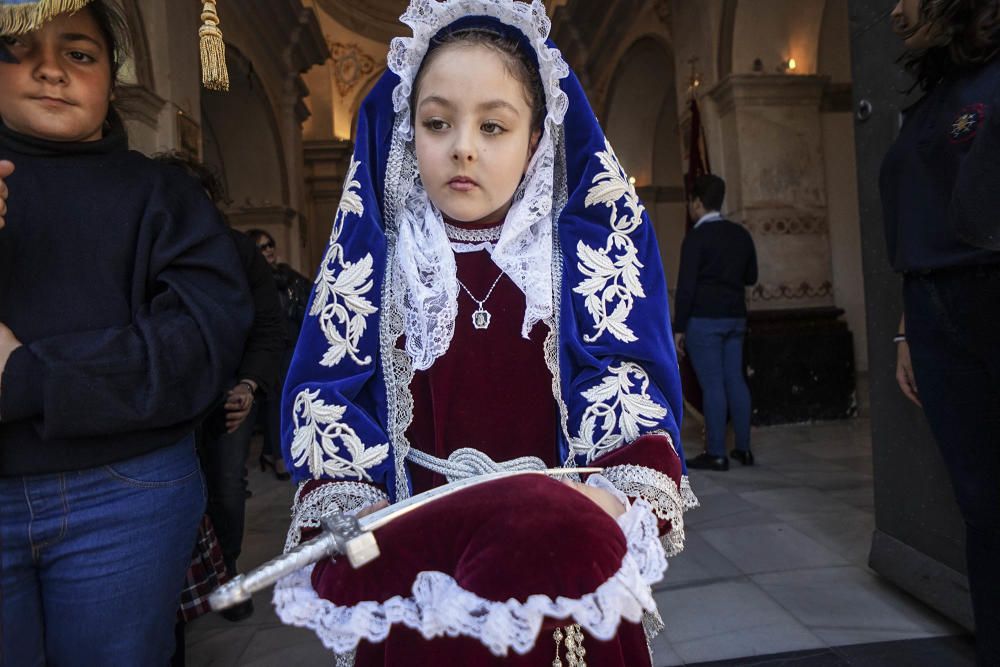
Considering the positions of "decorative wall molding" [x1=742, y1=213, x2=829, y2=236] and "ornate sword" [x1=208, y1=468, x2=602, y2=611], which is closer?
"ornate sword" [x1=208, y1=468, x2=602, y2=611]

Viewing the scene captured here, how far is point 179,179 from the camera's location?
1283mm

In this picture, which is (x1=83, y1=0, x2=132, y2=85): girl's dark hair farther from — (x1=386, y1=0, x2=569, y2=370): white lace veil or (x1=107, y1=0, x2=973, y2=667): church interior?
(x1=386, y1=0, x2=569, y2=370): white lace veil

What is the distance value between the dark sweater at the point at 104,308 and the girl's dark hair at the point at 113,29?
0.51 ft

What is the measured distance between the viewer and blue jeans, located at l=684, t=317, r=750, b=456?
13.8ft

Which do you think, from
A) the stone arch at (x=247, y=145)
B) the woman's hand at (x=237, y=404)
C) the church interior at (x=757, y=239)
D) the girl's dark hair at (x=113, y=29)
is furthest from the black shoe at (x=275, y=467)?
the stone arch at (x=247, y=145)

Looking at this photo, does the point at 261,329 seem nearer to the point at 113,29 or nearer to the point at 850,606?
the point at 113,29

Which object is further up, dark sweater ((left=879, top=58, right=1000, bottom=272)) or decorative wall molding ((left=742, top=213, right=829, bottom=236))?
decorative wall molding ((left=742, top=213, right=829, bottom=236))

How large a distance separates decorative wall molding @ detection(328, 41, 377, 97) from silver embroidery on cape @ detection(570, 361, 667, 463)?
13.3 meters

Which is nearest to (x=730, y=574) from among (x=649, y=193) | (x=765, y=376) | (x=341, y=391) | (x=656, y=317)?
(x=656, y=317)

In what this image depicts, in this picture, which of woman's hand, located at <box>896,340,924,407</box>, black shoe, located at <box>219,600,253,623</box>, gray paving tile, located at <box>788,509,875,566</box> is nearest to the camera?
woman's hand, located at <box>896,340,924,407</box>

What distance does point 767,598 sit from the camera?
237 cm

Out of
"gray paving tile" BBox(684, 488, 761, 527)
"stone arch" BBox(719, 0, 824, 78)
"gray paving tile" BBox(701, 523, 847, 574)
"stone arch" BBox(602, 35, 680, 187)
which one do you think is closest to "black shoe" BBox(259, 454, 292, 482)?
"gray paving tile" BBox(684, 488, 761, 527)

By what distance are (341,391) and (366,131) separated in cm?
48

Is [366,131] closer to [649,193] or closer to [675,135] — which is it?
[649,193]
